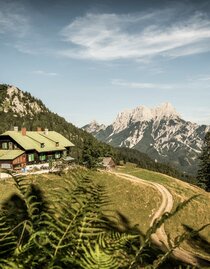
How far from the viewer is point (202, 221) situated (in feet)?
183

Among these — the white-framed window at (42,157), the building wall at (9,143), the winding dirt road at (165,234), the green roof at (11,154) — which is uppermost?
the building wall at (9,143)

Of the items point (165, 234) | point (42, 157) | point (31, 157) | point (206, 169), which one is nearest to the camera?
point (165, 234)

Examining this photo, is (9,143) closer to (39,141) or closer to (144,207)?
(39,141)

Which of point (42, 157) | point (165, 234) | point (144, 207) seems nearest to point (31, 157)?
point (42, 157)

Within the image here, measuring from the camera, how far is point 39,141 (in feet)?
276

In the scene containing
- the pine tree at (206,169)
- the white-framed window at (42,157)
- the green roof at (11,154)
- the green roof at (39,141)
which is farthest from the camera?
the pine tree at (206,169)

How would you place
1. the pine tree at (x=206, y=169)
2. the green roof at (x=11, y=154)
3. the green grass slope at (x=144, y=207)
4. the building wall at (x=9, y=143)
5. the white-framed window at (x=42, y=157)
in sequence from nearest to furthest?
1. the green grass slope at (x=144, y=207)
2. the green roof at (x=11, y=154)
3. the building wall at (x=9, y=143)
4. the white-framed window at (x=42, y=157)
5. the pine tree at (x=206, y=169)

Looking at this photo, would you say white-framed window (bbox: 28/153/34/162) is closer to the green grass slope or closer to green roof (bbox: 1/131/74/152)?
green roof (bbox: 1/131/74/152)

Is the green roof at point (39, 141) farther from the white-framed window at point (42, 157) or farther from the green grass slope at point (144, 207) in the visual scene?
the green grass slope at point (144, 207)

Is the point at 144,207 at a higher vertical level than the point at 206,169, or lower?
higher

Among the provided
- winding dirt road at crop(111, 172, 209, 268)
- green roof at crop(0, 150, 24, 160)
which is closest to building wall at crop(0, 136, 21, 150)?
green roof at crop(0, 150, 24, 160)

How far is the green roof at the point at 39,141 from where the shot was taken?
79188mm

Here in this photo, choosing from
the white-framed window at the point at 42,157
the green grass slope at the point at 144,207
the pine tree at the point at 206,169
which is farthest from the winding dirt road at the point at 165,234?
the pine tree at the point at 206,169

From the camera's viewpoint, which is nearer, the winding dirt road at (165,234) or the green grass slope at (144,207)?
the winding dirt road at (165,234)
